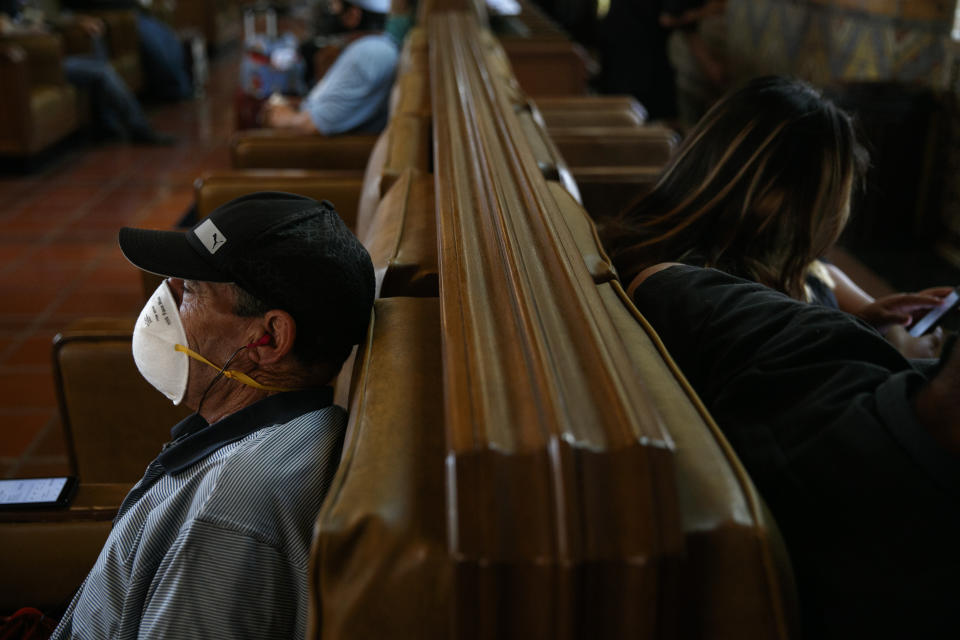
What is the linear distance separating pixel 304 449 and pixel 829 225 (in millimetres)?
908

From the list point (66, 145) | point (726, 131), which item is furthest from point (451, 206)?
point (66, 145)

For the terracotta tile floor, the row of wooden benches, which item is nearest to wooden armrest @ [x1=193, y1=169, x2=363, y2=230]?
the terracotta tile floor

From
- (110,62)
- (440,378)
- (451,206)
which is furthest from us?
(110,62)

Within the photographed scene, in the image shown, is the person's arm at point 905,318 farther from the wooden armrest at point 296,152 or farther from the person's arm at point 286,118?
the person's arm at point 286,118

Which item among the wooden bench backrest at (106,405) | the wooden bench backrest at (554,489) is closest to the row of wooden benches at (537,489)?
the wooden bench backrest at (554,489)

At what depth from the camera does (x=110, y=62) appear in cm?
785

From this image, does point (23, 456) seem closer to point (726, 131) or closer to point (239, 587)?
point (239, 587)

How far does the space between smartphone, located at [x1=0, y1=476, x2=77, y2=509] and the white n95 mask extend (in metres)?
0.37

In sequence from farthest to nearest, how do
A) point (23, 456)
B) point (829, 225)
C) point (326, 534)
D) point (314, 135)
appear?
point (314, 135), point (23, 456), point (829, 225), point (326, 534)

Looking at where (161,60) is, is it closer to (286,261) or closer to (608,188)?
(608,188)

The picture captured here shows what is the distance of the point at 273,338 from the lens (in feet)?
3.77

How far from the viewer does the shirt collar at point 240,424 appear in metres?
1.07

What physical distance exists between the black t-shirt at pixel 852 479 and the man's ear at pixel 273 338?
1.84ft

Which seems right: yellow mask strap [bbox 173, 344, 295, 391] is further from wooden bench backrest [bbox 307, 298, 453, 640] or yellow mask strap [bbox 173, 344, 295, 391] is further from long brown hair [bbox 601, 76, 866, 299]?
long brown hair [bbox 601, 76, 866, 299]
